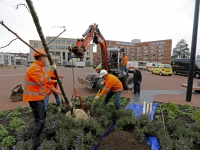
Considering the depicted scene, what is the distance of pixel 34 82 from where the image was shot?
2.58 metres

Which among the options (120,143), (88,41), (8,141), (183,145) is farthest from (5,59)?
(183,145)

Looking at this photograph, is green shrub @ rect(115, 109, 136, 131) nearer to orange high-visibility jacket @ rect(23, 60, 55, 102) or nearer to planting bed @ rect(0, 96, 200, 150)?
planting bed @ rect(0, 96, 200, 150)

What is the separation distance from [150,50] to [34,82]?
71.5m

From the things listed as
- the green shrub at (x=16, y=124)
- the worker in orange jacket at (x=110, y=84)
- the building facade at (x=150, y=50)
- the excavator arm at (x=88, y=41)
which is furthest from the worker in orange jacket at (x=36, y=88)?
the building facade at (x=150, y=50)

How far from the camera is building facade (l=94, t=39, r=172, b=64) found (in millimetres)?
59312

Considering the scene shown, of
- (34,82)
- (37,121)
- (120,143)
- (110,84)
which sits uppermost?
(34,82)

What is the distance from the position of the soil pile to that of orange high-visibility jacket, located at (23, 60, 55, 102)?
1778mm

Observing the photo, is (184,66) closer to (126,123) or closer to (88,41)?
(88,41)

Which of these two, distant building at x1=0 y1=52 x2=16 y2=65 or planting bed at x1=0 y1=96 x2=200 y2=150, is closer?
planting bed at x1=0 y1=96 x2=200 y2=150

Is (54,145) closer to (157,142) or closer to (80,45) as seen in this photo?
(157,142)

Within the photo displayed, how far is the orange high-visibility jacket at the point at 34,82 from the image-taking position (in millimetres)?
2498

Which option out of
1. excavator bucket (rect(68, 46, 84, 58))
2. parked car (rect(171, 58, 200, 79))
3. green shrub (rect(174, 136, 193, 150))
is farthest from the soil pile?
parked car (rect(171, 58, 200, 79))

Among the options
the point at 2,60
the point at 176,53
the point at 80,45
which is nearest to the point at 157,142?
the point at 80,45

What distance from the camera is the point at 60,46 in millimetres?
61469
